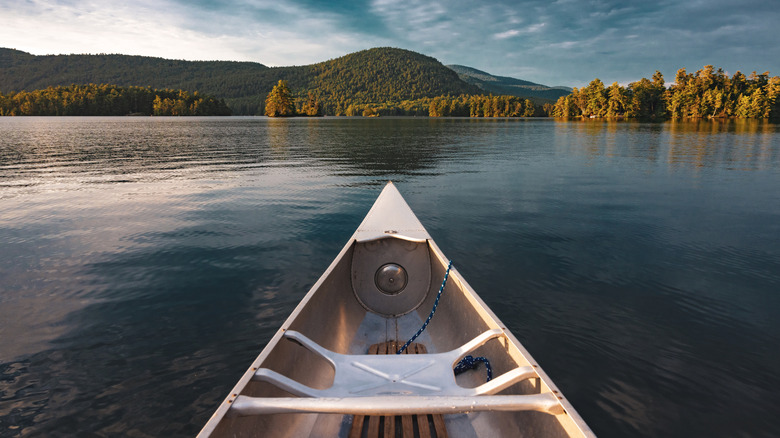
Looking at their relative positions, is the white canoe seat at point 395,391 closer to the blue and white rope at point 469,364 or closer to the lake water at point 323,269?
the blue and white rope at point 469,364

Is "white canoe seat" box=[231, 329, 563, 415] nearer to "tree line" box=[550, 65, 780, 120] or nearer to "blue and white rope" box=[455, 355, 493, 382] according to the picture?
"blue and white rope" box=[455, 355, 493, 382]

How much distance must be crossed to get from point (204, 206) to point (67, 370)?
37.9 feet

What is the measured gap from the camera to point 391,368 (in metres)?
4.69

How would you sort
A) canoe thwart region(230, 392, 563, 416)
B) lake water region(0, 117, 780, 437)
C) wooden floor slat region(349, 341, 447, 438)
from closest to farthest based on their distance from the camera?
1. canoe thwart region(230, 392, 563, 416)
2. wooden floor slat region(349, 341, 447, 438)
3. lake water region(0, 117, 780, 437)

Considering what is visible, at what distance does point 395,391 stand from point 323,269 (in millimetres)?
6497

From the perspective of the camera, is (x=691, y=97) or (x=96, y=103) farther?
(x=96, y=103)

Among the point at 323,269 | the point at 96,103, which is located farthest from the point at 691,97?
the point at 96,103

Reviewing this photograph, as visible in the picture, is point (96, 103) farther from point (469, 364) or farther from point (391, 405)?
point (391, 405)

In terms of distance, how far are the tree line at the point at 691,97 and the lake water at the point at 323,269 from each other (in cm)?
14285

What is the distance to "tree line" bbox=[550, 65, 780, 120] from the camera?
408ft

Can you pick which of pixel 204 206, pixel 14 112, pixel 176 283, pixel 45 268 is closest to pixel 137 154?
pixel 204 206

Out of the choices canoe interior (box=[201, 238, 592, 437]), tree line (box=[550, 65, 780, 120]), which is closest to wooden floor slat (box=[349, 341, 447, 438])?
canoe interior (box=[201, 238, 592, 437])

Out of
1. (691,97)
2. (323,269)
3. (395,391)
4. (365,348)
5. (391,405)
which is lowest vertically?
(365,348)

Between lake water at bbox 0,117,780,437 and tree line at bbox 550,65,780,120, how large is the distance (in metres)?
143
